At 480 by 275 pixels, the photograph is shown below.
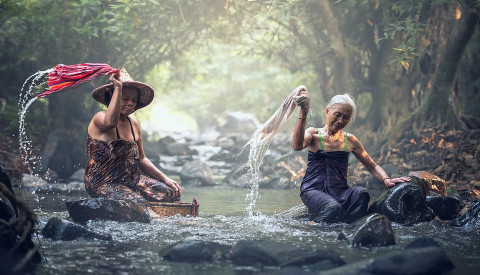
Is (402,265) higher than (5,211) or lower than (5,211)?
lower

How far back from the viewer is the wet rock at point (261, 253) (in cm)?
414

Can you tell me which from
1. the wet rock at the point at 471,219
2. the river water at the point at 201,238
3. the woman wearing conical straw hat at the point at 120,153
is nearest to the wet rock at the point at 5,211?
the river water at the point at 201,238

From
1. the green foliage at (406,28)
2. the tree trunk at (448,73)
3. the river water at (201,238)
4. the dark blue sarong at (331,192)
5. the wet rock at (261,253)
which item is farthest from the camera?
the tree trunk at (448,73)

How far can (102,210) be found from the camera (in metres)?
5.49

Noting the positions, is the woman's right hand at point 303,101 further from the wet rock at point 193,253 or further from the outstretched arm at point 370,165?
the wet rock at point 193,253

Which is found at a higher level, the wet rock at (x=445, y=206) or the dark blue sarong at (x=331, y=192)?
the dark blue sarong at (x=331, y=192)

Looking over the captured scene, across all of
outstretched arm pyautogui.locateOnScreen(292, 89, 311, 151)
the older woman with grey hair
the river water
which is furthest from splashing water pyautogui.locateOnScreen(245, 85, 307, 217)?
the river water

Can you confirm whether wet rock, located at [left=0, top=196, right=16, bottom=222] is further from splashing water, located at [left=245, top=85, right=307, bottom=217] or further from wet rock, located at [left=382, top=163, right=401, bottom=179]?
wet rock, located at [left=382, top=163, right=401, bottom=179]

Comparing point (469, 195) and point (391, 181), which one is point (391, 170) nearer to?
point (469, 195)

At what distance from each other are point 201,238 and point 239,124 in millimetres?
23938

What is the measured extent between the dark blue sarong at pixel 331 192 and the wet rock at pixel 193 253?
1732 millimetres

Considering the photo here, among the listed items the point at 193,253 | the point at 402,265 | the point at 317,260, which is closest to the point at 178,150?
the point at 193,253

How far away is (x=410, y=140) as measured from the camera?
11477 mm

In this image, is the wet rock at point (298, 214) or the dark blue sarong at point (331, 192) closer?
the dark blue sarong at point (331, 192)
